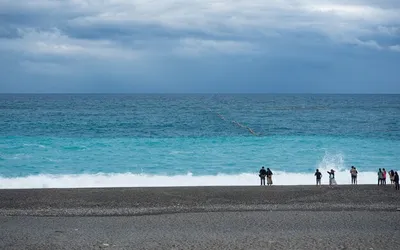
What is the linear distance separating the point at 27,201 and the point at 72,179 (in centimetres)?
877

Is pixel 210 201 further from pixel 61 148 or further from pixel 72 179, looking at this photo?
pixel 61 148

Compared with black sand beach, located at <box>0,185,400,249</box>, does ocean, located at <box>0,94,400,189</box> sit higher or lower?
higher

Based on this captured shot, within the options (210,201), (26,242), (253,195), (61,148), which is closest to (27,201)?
(26,242)

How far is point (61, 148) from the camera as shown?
133ft

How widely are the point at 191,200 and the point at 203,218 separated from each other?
3.09 m

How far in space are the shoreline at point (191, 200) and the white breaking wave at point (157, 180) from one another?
206 inches

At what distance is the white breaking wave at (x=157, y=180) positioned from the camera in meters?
28.5

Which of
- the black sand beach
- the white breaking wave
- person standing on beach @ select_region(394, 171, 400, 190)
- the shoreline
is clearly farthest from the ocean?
the black sand beach

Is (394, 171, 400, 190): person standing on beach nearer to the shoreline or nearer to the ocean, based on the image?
the shoreline

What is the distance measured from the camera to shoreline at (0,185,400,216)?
19.3m

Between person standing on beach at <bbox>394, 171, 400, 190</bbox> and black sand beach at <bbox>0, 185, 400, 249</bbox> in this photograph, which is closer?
black sand beach at <bbox>0, 185, 400, 249</bbox>

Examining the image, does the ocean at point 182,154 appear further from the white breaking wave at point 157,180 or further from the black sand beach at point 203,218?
the black sand beach at point 203,218

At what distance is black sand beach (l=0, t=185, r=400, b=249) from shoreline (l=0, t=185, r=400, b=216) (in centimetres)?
4

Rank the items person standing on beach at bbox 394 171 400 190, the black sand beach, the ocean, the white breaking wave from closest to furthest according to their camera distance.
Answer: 1. the black sand beach
2. person standing on beach at bbox 394 171 400 190
3. the white breaking wave
4. the ocean
